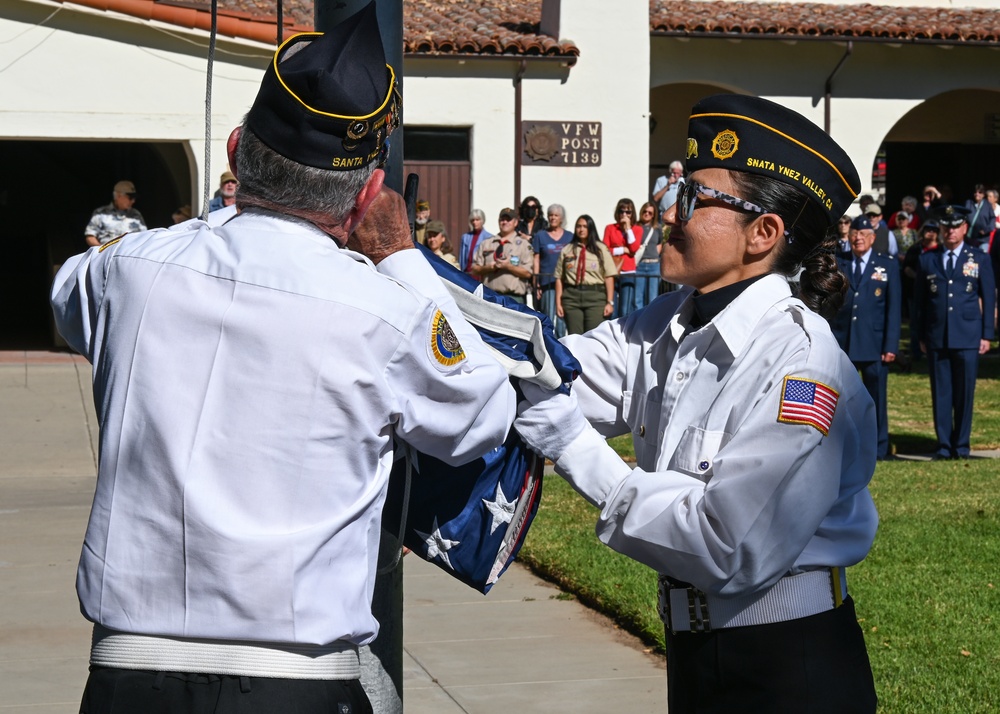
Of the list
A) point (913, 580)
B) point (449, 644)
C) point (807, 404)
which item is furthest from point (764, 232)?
point (913, 580)

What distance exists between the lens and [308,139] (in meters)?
2.17

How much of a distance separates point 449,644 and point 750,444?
3.57 m

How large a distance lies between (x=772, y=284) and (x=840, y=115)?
19872mm

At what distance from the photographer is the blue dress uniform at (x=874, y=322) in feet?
36.4

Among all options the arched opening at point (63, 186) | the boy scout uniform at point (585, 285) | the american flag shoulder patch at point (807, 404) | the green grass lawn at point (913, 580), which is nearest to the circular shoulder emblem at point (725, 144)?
the american flag shoulder patch at point (807, 404)

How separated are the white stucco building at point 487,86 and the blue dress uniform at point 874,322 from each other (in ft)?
27.6

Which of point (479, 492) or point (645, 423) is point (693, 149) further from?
point (479, 492)

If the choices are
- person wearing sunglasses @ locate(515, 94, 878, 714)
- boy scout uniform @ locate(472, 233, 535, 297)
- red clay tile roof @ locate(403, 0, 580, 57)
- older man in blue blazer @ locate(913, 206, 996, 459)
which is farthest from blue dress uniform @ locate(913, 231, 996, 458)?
person wearing sunglasses @ locate(515, 94, 878, 714)

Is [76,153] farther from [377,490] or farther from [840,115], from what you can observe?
[377,490]

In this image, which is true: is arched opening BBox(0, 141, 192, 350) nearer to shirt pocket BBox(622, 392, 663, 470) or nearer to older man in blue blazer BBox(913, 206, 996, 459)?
older man in blue blazer BBox(913, 206, 996, 459)

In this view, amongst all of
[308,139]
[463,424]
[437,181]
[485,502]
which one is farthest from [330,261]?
[437,181]

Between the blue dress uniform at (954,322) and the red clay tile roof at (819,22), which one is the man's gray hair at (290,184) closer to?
the blue dress uniform at (954,322)

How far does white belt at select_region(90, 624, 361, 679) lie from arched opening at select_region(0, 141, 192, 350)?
56.8 ft

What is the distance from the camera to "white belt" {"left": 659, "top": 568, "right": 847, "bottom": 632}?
8.18 feet
